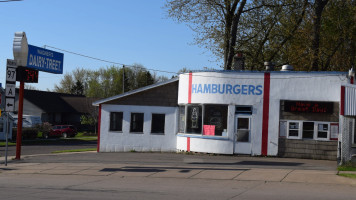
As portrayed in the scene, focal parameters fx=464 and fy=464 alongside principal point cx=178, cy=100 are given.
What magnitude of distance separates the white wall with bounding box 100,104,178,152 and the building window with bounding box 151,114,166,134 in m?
0.18

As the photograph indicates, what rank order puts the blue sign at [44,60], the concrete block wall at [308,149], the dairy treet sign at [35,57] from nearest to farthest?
the concrete block wall at [308,149], the dairy treet sign at [35,57], the blue sign at [44,60]

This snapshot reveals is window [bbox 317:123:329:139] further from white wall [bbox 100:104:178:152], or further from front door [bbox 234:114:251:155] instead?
white wall [bbox 100:104:178:152]

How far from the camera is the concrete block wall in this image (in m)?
22.0

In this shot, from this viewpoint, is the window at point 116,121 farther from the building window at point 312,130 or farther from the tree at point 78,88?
the tree at point 78,88

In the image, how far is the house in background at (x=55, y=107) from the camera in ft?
209

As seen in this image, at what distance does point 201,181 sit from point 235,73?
9.16m

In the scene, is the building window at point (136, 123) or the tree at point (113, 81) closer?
the building window at point (136, 123)

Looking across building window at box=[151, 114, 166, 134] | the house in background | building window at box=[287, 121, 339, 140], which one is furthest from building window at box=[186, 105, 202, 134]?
the house in background

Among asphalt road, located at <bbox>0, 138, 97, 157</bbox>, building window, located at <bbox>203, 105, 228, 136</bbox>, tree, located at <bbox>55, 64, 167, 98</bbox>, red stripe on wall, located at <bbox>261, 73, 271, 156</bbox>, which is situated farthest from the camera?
tree, located at <bbox>55, 64, 167, 98</bbox>

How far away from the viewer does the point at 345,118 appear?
19375mm

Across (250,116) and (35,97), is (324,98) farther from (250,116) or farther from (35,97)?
(35,97)

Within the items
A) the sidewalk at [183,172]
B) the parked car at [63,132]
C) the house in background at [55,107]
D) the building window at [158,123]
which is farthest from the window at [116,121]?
the house in background at [55,107]

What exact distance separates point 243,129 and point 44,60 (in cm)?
1080

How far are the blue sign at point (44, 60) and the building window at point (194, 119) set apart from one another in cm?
749
